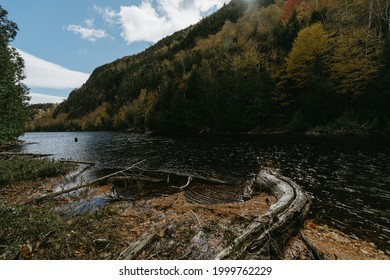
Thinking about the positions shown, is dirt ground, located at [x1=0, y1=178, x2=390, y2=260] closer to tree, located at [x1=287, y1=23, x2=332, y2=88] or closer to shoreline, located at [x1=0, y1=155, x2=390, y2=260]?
shoreline, located at [x1=0, y1=155, x2=390, y2=260]

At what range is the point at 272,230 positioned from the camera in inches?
311

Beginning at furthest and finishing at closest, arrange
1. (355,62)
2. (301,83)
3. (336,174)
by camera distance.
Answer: (301,83), (355,62), (336,174)

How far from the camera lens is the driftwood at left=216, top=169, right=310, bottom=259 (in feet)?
22.4

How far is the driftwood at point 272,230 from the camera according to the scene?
6820 mm

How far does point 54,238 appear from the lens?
7793 millimetres

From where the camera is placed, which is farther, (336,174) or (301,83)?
(301,83)

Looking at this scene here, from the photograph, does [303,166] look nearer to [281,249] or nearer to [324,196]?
[324,196]

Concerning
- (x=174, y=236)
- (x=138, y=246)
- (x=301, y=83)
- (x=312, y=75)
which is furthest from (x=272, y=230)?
(x=301, y=83)

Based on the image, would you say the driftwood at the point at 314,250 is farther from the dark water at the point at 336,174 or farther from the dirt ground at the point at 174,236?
the dark water at the point at 336,174

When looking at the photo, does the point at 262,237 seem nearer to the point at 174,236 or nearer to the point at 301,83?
the point at 174,236

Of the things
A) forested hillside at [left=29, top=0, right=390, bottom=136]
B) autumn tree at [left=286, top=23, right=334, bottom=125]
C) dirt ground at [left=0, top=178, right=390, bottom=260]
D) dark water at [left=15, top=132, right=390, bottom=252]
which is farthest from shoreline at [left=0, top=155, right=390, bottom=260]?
autumn tree at [left=286, top=23, right=334, bottom=125]

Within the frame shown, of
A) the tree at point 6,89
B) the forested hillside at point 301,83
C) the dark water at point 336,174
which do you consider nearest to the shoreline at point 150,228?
the dark water at point 336,174
